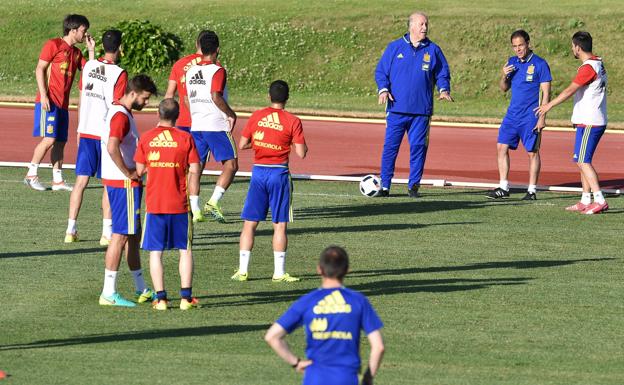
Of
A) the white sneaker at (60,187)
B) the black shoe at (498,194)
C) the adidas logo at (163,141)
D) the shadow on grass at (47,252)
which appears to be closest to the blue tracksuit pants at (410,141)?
the black shoe at (498,194)

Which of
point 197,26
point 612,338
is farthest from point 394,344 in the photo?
point 197,26

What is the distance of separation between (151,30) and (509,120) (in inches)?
765

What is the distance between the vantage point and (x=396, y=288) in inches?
520

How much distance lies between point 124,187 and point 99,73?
3165mm

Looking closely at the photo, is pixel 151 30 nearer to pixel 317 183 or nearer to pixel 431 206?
pixel 317 183

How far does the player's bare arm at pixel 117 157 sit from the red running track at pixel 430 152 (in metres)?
10.7

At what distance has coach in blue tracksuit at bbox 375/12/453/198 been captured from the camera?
19953mm

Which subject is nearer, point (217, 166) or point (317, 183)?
point (317, 183)

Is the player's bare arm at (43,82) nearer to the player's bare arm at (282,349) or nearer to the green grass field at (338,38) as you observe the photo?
the player's bare arm at (282,349)

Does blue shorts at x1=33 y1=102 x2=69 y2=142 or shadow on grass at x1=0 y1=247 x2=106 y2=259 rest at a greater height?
blue shorts at x1=33 y1=102 x2=69 y2=142

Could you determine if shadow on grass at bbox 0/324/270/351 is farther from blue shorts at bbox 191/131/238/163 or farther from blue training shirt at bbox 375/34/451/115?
blue training shirt at bbox 375/34/451/115

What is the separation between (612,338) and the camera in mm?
11156

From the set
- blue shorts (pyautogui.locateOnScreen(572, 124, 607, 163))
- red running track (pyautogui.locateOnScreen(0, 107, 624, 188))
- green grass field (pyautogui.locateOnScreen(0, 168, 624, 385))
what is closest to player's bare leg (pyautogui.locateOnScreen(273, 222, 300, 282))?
green grass field (pyautogui.locateOnScreen(0, 168, 624, 385))

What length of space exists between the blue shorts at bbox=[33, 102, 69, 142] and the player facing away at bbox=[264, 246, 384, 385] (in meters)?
12.3
